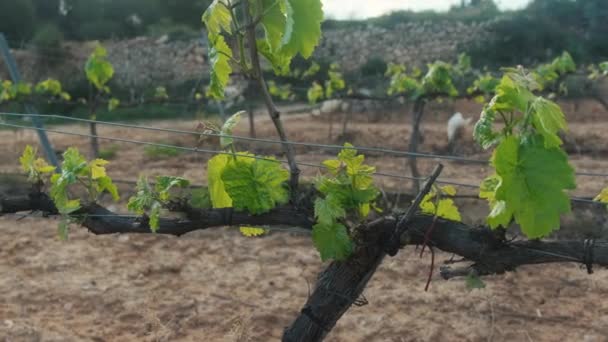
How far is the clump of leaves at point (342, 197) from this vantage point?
7.72 feet

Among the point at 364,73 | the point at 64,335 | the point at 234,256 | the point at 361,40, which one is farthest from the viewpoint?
the point at 361,40

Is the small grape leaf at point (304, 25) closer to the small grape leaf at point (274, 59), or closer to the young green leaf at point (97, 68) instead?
the small grape leaf at point (274, 59)

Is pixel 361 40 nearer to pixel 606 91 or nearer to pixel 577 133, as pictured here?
pixel 606 91

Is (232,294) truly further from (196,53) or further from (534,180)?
(196,53)

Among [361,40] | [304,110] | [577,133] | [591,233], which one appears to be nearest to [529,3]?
[361,40]

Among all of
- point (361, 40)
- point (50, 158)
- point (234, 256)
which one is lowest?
point (234, 256)

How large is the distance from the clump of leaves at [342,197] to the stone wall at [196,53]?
17.1m

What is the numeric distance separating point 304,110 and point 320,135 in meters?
3.91

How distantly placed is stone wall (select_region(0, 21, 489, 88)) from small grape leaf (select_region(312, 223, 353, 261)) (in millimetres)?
17237

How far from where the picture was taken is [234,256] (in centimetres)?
577

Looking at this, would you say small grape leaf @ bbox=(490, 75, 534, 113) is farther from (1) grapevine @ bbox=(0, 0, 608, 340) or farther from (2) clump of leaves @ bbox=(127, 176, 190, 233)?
(2) clump of leaves @ bbox=(127, 176, 190, 233)

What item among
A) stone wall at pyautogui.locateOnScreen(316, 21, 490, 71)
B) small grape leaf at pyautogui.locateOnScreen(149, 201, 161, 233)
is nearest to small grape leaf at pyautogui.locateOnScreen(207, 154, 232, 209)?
small grape leaf at pyautogui.locateOnScreen(149, 201, 161, 233)

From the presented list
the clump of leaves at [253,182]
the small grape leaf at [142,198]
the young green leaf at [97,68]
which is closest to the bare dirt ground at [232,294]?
the small grape leaf at [142,198]

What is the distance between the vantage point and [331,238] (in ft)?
7.73
